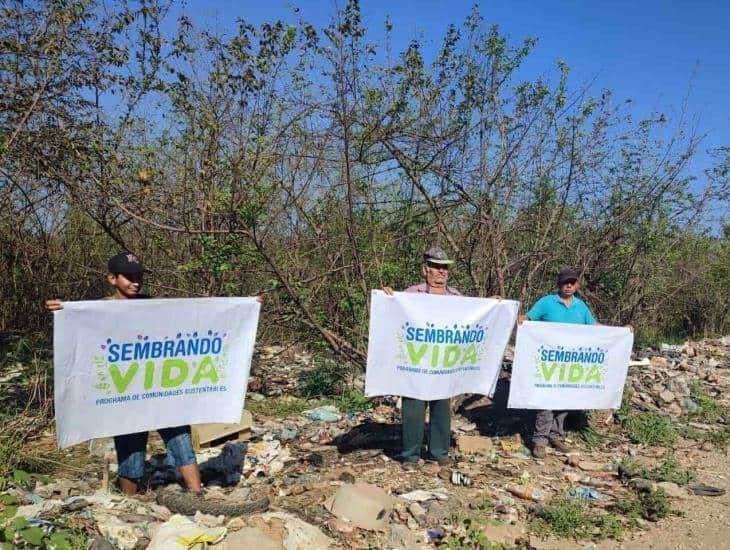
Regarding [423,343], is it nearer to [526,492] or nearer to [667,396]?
[526,492]

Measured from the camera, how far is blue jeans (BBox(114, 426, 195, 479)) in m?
3.81

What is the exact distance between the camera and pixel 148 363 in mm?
3695

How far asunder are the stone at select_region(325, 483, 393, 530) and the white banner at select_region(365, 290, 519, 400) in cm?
79

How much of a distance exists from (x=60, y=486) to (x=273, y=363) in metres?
4.28

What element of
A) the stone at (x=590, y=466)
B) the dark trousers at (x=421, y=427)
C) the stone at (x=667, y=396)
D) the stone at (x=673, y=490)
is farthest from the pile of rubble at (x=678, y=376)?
the dark trousers at (x=421, y=427)

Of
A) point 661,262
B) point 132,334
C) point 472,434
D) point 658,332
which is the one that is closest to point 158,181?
point 132,334

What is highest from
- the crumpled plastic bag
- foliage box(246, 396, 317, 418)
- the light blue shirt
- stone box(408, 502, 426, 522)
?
the light blue shirt

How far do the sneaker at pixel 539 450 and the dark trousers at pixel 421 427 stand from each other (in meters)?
0.96

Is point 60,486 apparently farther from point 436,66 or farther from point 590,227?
point 590,227

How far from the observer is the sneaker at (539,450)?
5203 mm

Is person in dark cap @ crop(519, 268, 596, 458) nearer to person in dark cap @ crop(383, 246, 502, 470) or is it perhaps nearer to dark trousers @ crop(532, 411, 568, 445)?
dark trousers @ crop(532, 411, 568, 445)

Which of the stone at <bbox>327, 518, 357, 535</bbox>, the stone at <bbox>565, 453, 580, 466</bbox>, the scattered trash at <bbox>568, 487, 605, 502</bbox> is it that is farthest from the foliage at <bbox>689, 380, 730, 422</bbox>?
the stone at <bbox>327, 518, 357, 535</bbox>

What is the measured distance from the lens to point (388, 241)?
21.8ft

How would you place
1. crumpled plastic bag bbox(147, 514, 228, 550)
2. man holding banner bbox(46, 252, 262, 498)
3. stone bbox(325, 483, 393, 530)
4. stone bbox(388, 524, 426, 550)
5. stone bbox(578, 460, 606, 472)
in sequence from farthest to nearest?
1. stone bbox(578, 460, 606, 472)
2. stone bbox(325, 483, 393, 530)
3. stone bbox(388, 524, 426, 550)
4. man holding banner bbox(46, 252, 262, 498)
5. crumpled plastic bag bbox(147, 514, 228, 550)
